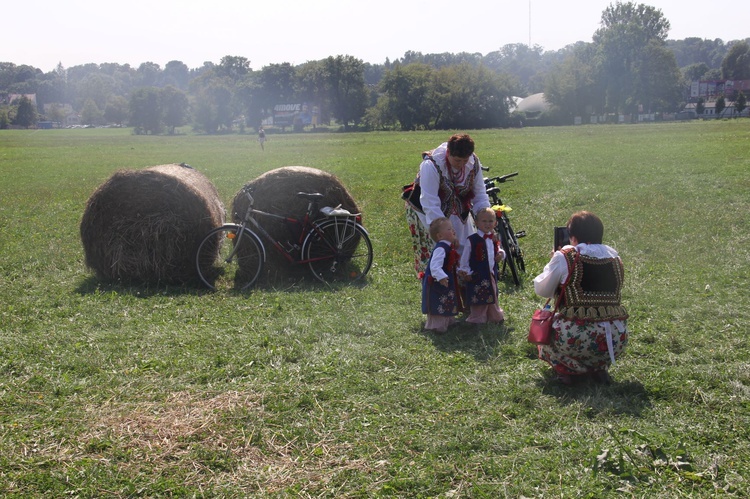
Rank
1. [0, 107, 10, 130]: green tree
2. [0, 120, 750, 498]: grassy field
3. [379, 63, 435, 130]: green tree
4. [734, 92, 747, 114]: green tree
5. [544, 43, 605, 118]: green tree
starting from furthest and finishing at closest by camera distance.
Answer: [0, 107, 10, 130]: green tree, [734, 92, 747, 114]: green tree, [544, 43, 605, 118]: green tree, [379, 63, 435, 130]: green tree, [0, 120, 750, 498]: grassy field

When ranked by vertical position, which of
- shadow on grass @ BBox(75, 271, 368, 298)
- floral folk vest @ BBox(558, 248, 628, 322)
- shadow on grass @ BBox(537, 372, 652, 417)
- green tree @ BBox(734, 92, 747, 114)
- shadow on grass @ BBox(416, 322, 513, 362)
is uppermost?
green tree @ BBox(734, 92, 747, 114)

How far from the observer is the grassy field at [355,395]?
15.5 ft

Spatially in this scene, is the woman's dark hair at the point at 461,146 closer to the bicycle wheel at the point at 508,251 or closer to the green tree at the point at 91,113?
the bicycle wheel at the point at 508,251

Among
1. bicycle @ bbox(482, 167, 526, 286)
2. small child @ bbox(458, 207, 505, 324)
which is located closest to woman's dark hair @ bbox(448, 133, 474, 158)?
small child @ bbox(458, 207, 505, 324)

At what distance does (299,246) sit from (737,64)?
18228 cm

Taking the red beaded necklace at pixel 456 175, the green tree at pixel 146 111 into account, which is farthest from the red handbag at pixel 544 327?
the green tree at pixel 146 111

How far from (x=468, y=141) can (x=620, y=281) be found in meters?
2.39

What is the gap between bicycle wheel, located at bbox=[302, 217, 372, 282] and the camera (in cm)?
1021

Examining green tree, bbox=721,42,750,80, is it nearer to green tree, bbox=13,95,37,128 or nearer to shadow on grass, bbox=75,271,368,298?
green tree, bbox=13,95,37,128

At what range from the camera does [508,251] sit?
32.0ft

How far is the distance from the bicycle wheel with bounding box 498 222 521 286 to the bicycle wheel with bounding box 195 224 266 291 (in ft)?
10.4

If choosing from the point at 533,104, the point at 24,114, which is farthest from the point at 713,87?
the point at 24,114

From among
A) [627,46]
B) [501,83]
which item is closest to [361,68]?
[501,83]

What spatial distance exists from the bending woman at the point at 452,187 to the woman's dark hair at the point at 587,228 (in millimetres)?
2012
